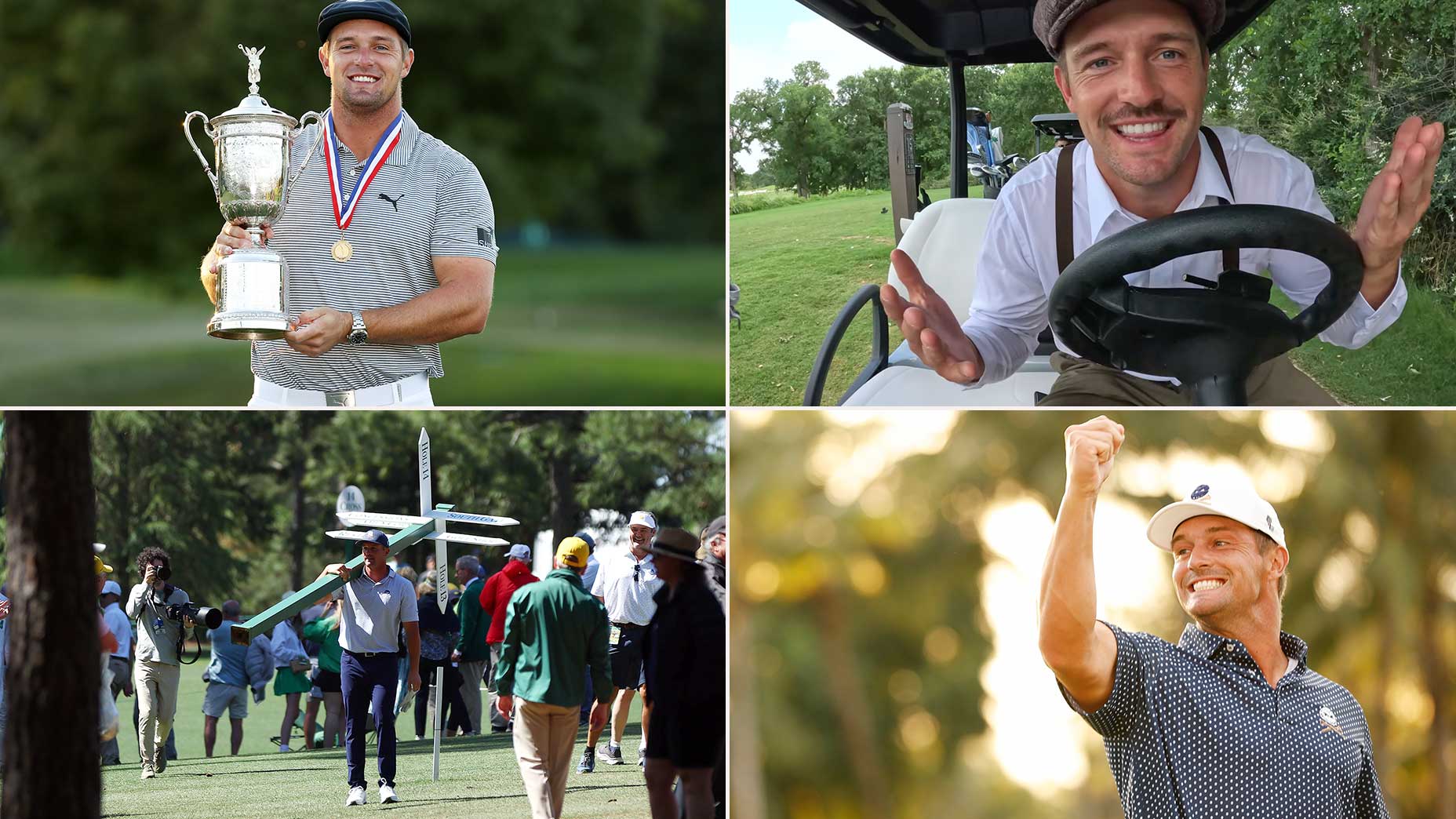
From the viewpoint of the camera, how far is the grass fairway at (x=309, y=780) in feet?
14.4

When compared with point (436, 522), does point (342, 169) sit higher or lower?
higher

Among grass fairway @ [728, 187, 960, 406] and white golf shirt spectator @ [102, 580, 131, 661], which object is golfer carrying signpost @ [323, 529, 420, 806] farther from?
grass fairway @ [728, 187, 960, 406]

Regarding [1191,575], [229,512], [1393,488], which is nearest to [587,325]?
[229,512]

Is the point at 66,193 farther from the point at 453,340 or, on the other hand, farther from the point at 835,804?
the point at 835,804

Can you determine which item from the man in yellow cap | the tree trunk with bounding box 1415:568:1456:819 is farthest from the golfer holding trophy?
the tree trunk with bounding box 1415:568:1456:819

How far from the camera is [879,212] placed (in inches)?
153

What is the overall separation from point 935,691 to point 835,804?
0.70m

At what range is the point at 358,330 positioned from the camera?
3.89 m

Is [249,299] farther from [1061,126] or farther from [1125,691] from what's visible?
[1125,691]

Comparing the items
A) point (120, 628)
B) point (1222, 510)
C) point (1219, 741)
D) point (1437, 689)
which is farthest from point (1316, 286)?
point (120, 628)

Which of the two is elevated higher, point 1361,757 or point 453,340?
point 453,340

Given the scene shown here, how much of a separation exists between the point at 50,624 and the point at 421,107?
1.87 metres

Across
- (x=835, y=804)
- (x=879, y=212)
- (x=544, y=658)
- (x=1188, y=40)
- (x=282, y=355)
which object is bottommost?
(x=835, y=804)

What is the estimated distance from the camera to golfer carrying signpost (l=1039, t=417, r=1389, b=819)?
9.21 feet
